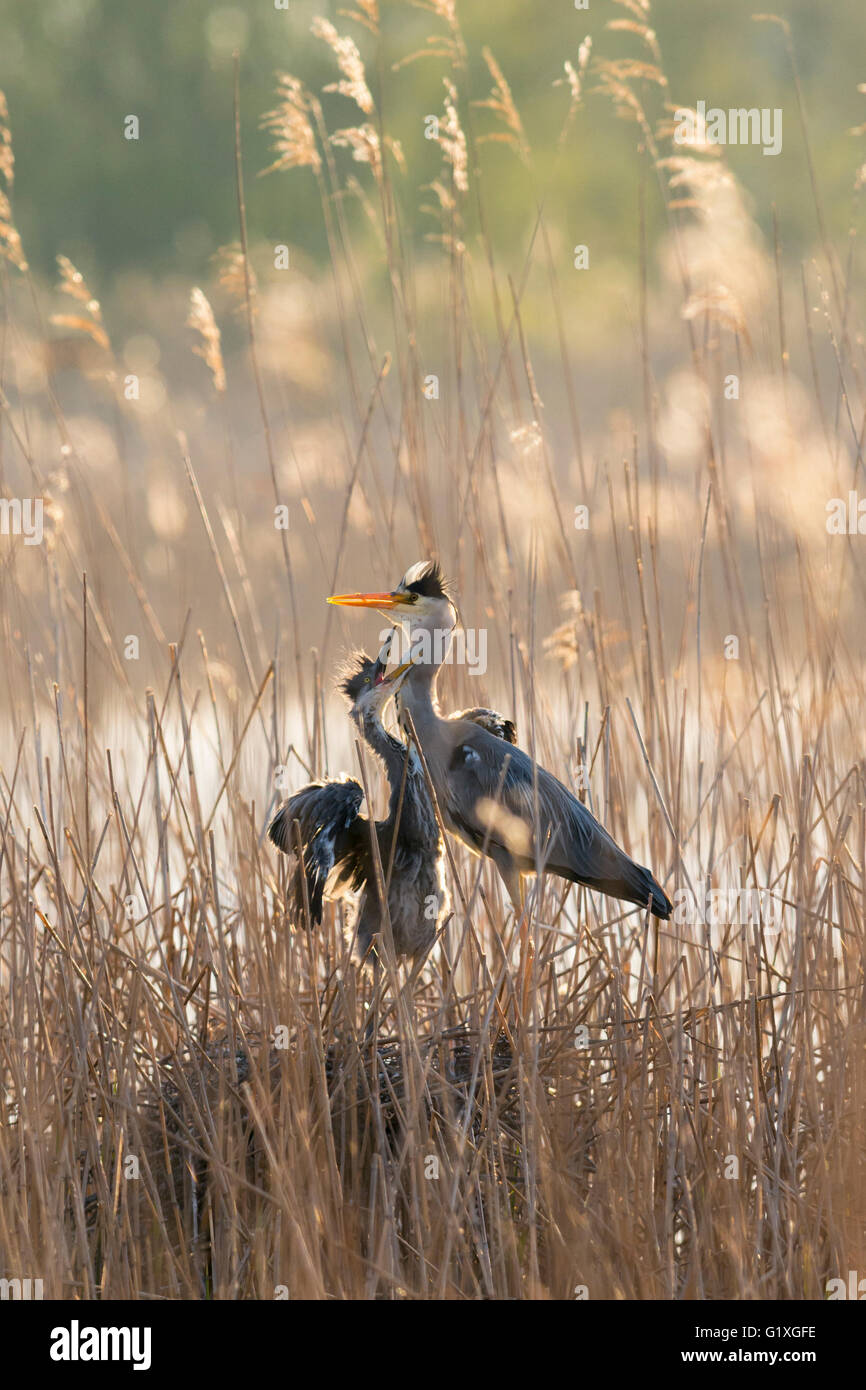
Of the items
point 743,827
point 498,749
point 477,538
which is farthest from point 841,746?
point 477,538

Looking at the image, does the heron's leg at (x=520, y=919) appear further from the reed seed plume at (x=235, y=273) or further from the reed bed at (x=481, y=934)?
the reed seed plume at (x=235, y=273)

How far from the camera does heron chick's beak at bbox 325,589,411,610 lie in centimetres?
267

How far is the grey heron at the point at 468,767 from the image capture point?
9.12ft

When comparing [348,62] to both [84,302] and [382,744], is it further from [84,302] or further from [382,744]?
[382,744]

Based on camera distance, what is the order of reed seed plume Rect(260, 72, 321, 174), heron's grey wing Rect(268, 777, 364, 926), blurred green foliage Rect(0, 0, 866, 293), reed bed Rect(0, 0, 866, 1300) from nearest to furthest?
reed bed Rect(0, 0, 866, 1300) → heron's grey wing Rect(268, 777, 364, 926) → reed seed plume Rect(260, 72, 321, 174) → blurred green foliage Rect(0, 0, 866, 293)

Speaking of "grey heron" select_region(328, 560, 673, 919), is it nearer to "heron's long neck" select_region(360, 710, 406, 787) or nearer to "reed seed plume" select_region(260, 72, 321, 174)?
"heron's long neck" select_region(360, 710, 406, 787)

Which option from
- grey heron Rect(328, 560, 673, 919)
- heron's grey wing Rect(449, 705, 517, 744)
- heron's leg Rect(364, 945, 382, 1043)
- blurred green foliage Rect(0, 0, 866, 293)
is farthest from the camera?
blurred green foliage Rect(0, 0, 866, 293)

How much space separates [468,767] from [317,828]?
22.9 inches

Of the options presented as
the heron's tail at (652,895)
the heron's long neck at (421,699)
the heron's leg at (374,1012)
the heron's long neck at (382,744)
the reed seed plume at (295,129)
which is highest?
the reed seed plume at (295,129)

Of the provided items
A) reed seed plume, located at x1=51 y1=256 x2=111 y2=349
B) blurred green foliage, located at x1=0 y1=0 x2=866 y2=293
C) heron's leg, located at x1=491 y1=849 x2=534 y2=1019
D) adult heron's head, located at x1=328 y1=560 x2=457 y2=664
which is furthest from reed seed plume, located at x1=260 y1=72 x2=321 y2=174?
blurred green foliage, located at x1=0 y1=0 x2=866 y2=293

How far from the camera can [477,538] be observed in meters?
2.74

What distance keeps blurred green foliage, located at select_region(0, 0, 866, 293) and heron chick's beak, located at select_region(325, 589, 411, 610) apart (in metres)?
7.54

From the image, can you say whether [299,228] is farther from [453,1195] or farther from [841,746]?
[453,1195]

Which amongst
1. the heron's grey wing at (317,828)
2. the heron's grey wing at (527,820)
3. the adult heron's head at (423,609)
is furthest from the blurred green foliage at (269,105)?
the heron's grey wing at (317,828)
